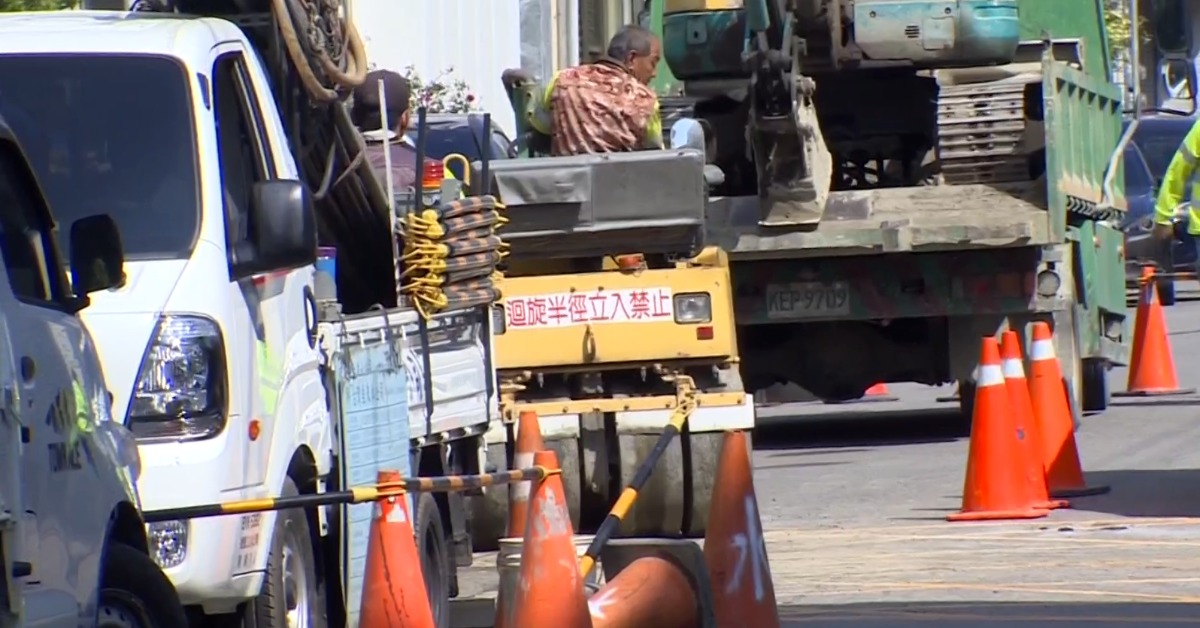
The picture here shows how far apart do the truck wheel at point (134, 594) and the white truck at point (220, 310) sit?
2.54ft

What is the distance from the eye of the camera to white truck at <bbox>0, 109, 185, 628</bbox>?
5.03 m

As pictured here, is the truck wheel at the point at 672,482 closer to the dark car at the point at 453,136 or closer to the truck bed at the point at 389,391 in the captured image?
the truck bed at the point at 389,391

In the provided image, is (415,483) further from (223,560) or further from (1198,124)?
(1198,124)

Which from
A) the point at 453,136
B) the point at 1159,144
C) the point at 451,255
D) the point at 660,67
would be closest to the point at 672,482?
the point at 451,255

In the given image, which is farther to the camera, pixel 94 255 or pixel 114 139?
pixel 114 139

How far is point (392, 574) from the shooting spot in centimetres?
686

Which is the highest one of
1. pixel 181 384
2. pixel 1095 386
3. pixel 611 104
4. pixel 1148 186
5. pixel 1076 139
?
pixel 611 104

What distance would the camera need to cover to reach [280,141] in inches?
308

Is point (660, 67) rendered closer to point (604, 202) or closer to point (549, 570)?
point (604, 202)

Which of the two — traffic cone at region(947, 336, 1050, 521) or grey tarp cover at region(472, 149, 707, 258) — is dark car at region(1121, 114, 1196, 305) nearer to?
traffic cone at region(947, 336, 1050, 521)

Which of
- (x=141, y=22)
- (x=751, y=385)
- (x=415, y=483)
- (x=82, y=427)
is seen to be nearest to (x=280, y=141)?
(x=141, y=22)

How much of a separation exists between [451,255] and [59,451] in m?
3.94

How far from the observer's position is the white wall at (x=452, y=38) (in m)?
31.2

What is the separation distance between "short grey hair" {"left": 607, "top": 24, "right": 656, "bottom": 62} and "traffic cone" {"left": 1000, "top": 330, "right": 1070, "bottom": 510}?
222cm
